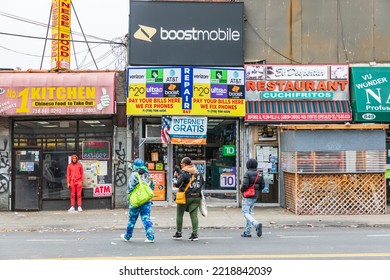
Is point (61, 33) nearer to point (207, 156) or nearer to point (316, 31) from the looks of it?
point (207, 156)

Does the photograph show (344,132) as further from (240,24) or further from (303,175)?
(240,24)

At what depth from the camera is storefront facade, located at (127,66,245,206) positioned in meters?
15.8

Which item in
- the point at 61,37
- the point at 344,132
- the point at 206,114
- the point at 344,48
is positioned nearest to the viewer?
the point at 344,132

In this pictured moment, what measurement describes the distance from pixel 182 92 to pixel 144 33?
8.28 ft

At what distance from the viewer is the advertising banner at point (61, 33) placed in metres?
18.7

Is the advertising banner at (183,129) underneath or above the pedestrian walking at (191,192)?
above

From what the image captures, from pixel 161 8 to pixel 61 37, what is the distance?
15.8 ft

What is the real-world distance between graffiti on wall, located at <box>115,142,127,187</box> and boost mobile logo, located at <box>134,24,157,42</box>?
3.68 meters

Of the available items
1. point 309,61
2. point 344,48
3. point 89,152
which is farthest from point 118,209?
point 344,48

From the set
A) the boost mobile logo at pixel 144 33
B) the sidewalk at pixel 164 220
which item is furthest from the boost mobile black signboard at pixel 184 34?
the sidewalk at pixel 164 220

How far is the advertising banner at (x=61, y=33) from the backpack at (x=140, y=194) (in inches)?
410

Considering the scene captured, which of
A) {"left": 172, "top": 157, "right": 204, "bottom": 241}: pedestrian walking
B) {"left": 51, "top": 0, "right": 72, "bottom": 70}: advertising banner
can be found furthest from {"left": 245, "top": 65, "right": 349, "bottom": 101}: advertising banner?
{"left": 51, "top": 0, "right": 72, "bottom": 70}: advertising banner

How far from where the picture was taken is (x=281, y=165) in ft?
53.2

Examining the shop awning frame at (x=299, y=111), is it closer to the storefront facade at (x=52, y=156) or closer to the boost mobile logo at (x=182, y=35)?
the boost mobile logo at (x=182, y=35)
